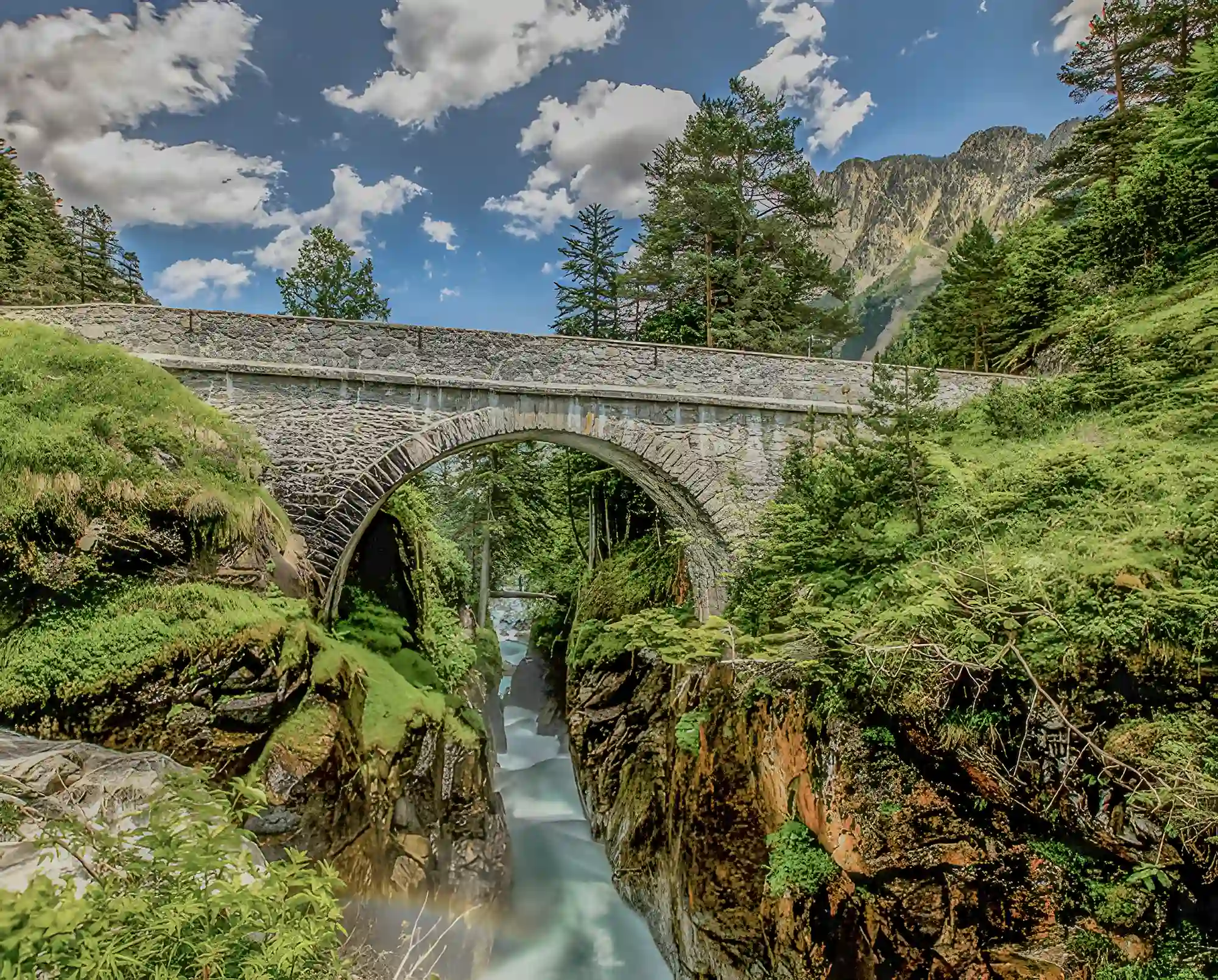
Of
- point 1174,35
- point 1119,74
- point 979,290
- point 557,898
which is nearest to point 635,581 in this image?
point 557,898

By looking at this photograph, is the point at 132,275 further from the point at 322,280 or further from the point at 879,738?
the point at 879,738

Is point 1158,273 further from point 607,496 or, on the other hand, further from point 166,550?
point 166,550

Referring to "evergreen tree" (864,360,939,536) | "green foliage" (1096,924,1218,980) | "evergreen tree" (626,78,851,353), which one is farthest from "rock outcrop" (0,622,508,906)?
"evergreen tree" (626,78,851,353)

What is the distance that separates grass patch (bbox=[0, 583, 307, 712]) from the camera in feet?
17.7

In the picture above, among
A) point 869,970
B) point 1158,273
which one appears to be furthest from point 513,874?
point 1158,273

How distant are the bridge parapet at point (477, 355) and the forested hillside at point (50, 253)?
6515mm

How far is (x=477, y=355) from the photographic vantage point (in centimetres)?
951

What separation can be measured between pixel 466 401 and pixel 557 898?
25.3 feet

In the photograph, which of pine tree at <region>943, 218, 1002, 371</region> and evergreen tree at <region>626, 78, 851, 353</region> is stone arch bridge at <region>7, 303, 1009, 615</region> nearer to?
evergreen tree at <region>626, 78, 851, 353</region>

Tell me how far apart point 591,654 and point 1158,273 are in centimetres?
1147

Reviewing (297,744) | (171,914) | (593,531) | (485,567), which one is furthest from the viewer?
(485,567)

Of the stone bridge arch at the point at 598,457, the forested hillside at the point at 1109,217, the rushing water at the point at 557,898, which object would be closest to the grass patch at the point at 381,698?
the stone bridge arch at the point at 598,457

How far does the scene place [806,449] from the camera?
9.85 metres

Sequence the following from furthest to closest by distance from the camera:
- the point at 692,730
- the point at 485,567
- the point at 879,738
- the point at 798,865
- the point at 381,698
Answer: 1. the point at 485,567
2. the point at 381,698
3. the point at 692,730
4. the point at 798,865
5. the point at 879,738
